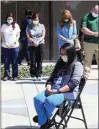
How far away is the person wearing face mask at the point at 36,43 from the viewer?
10.9 meters

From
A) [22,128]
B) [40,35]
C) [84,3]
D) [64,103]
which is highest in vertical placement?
[84,3]

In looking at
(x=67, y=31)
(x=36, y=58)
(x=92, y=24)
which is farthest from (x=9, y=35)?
(x=92, y=24)

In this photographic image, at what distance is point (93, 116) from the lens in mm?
7188

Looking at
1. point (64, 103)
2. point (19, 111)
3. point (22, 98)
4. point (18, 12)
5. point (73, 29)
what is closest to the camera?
point (64, 103)

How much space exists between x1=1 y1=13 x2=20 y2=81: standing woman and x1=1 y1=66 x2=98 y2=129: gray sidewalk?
41 cm

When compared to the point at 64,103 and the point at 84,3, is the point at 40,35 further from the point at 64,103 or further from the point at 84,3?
the point at 64,103

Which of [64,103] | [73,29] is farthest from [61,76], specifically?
[73,29]

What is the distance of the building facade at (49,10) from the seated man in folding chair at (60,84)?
27.9 feet

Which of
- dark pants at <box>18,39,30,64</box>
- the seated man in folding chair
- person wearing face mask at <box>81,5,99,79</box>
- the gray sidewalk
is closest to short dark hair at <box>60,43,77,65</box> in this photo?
the seated man in folding chair

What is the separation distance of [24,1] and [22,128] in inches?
341

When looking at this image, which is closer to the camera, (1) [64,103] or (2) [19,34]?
(1) [64,103]

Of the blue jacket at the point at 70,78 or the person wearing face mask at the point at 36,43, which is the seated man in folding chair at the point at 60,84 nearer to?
the blue jacket at the point at 70,78

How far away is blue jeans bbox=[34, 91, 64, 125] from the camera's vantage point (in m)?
5.84

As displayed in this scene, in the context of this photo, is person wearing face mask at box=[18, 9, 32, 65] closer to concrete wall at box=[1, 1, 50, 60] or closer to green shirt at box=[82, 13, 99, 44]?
green shirt at box=[82, 13, 99, 44]
